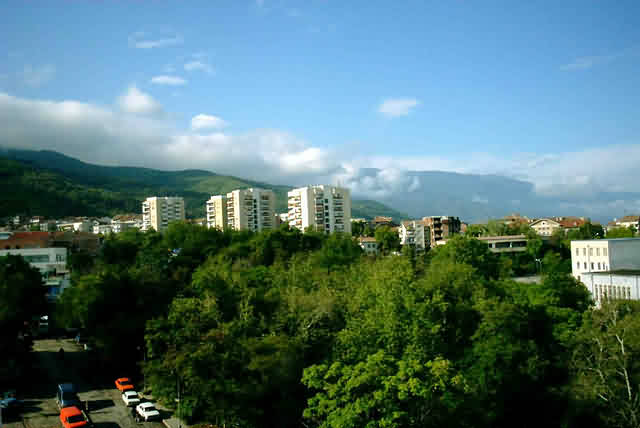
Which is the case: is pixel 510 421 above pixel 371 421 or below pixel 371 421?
below

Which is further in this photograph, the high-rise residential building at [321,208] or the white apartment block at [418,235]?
the white apartment block at [418,235]

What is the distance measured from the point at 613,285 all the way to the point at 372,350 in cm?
2228

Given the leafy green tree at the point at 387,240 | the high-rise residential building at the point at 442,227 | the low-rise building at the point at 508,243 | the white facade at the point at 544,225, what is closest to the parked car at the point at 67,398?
the low-rise building at the point at 508,243

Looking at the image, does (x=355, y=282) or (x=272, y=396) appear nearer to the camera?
(x=272, y=396)

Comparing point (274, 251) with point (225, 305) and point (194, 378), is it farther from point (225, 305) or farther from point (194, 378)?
point (194, 378)

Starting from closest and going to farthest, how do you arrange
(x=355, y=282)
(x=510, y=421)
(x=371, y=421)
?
(x=371, y=421)
(x=510, y=421)
(x=355, y=282)

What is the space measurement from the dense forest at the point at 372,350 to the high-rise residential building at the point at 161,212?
313 feet

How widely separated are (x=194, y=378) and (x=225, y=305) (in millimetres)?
7030

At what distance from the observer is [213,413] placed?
21688 mm

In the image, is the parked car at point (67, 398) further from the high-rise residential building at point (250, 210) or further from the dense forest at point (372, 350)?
the high-rise residential building at point (250, 210)

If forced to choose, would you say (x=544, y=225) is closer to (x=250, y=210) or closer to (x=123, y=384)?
(x=250, y=210)

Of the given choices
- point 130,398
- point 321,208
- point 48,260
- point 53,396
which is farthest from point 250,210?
point 130,398

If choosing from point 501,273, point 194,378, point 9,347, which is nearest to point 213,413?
point 194,378

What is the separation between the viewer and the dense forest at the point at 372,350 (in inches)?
729
